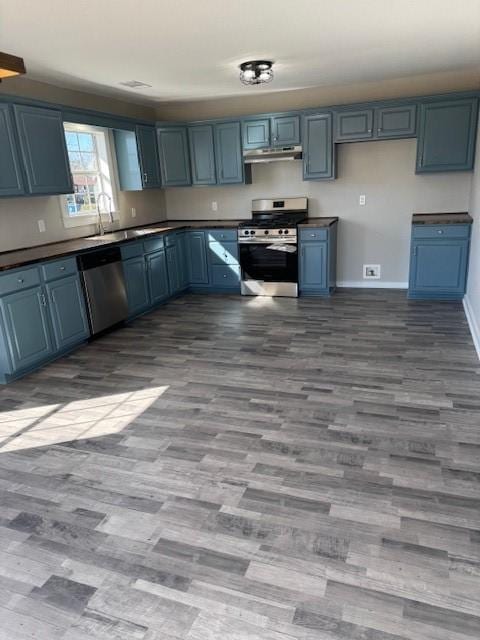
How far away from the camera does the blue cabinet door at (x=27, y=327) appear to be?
11.8 feet

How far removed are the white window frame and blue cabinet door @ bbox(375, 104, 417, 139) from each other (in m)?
3.17

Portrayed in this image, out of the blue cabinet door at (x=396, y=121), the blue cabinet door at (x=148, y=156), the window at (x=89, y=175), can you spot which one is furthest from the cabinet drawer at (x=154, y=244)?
the blue cabinet door at (x=396, y=121)

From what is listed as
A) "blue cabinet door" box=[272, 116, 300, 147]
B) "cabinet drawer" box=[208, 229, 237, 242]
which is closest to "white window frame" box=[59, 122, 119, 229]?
"cabinet drawer" box=[208, 229, 237, 242]

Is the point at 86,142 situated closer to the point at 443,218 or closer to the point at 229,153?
the point at 229,153

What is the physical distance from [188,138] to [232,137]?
62cm

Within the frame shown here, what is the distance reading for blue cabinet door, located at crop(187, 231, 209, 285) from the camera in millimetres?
6133

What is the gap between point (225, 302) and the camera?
5.79 m

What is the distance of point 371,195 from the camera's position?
5.77 m

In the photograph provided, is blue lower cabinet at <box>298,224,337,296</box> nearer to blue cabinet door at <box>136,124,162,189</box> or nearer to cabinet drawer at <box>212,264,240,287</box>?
cabinet drawer at <box>212,264,240,287</box>

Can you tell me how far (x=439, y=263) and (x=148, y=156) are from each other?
149 inches

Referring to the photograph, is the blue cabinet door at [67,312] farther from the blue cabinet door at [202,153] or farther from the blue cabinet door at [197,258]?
the blue cabinet door at [202,153]

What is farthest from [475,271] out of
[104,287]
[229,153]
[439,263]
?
[104,287]

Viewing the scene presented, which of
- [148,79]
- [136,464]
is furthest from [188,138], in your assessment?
[136,464]

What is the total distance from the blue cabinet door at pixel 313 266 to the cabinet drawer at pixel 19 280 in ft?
10.1
